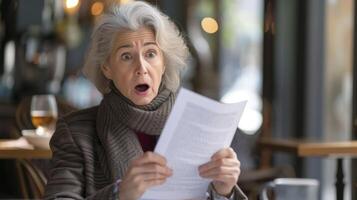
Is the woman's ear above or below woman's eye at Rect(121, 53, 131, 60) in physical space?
below

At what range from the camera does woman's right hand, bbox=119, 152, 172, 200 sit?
4.66 feet

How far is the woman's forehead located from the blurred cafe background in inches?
6.3

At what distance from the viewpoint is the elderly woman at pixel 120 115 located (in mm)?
1600

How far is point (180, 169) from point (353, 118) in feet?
7.03

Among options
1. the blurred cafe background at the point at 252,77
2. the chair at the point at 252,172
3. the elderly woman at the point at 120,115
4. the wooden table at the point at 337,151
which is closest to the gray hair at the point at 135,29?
the elderly woman at the point at 120,115

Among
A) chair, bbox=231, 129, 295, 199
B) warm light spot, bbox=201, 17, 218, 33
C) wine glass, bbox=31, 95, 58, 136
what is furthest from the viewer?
warm light spot, bbox=201, 17, 218, 33

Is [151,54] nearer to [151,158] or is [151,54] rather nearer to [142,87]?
[142,87]

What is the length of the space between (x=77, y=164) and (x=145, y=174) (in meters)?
0.24

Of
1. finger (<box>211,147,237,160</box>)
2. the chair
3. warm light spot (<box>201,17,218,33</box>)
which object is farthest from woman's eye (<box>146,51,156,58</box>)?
warm light spot (<box>201,17,218,33</box>)

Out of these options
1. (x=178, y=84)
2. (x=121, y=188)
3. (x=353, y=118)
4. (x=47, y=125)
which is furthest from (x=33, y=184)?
(x=353, y=118)

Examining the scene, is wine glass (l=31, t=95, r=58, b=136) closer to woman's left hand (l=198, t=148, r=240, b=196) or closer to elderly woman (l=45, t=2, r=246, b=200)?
elderly woman (l=45, t=2, r=246, b=200)

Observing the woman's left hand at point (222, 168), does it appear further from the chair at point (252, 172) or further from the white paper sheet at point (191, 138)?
the chair at point (252, 172)

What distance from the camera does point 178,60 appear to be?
1.71 meters

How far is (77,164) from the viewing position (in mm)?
1608
